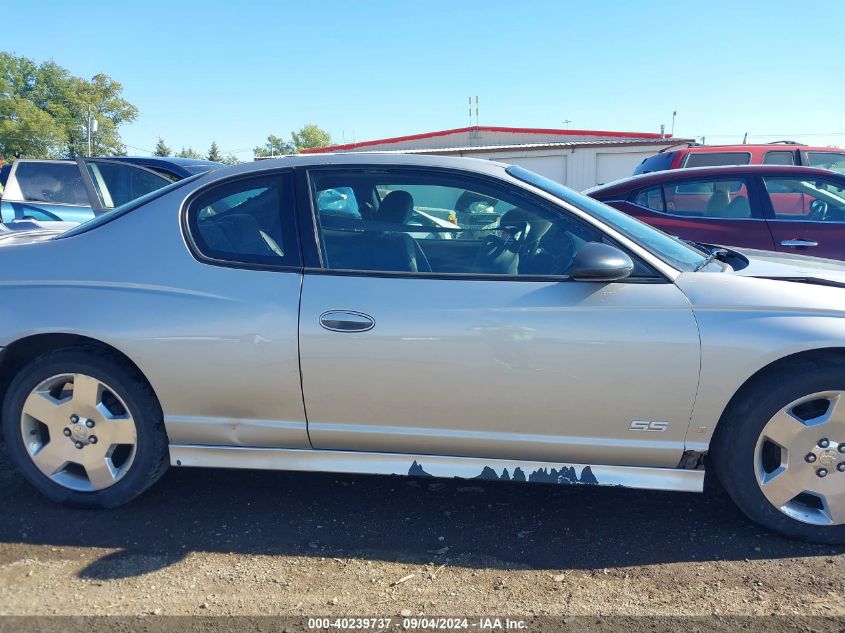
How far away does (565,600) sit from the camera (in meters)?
2.39

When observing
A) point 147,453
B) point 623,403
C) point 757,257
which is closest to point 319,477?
point 147,453

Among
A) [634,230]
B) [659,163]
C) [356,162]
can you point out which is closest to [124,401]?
[356,162]

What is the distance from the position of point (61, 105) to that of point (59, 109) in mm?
1148

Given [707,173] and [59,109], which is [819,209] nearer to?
[707,173]

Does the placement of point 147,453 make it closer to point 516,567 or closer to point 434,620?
point 434,620

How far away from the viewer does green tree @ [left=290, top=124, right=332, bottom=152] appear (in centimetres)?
10188

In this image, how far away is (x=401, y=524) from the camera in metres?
2.94

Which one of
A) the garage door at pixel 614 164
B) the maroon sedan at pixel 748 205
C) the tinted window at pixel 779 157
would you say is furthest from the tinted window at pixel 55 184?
the garage door at pixel 614 164

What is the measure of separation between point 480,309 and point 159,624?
1669 millimetres

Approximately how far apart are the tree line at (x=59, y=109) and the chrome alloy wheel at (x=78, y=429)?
200ft

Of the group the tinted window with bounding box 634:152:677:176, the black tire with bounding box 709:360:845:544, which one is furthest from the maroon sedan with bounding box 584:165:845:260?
the black tire with bounding box 709:360:845:544

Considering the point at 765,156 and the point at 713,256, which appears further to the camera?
the point at 765,156

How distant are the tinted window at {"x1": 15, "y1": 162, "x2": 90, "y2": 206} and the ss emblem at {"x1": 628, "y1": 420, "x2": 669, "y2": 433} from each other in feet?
23.9

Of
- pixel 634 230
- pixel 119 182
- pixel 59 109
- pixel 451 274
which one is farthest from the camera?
pixel 59 109
